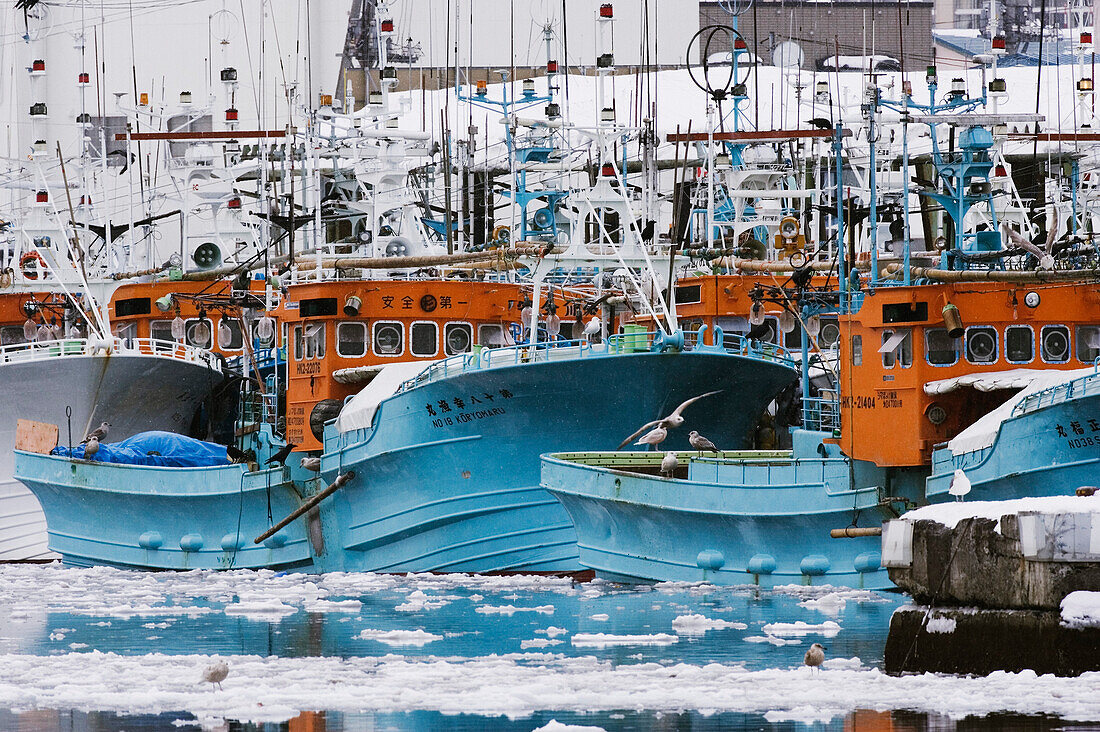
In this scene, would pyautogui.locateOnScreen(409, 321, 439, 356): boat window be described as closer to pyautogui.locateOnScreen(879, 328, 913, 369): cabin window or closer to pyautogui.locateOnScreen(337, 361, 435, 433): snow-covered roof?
pyautogui.locateOnScreen(337, 361, 435, 433): snow-covered roof

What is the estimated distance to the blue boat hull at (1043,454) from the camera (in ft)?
58.3

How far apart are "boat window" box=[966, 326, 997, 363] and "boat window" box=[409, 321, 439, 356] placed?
27.9ft

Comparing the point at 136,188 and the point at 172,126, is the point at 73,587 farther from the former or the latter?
the point at 172,126

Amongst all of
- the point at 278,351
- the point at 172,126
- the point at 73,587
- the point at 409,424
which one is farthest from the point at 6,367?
the point at 172,126

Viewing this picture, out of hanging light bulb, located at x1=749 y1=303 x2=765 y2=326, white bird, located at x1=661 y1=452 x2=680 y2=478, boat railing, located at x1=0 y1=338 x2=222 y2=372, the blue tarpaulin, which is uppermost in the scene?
hanging light bulb, located at x1=749 y1=303 x2=765 y2=326

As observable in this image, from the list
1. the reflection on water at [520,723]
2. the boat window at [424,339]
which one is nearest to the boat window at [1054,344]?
the boat window at [424,339]

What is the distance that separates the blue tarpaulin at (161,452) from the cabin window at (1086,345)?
1256 cm

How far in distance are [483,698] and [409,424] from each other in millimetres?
11909

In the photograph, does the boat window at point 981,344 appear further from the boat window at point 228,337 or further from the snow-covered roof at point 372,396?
the boat window at point 228,337

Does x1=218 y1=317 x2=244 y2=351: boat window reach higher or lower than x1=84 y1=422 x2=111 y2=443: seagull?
higher

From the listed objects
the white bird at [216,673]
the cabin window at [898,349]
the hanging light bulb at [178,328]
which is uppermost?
the cabin window at [898,349]

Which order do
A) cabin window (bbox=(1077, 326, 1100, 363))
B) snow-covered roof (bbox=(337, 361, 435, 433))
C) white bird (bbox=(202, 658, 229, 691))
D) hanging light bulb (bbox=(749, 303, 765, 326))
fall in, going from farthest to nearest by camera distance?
hanging light bulb (bbox=(749, 303, 765, 326)), snow-covered roof (bbox=(337, 361, 435, 433)), cabin window (bbox=(1077, 326, 1100, 363)), white bird (bbox=(202, 658, 229, 691))

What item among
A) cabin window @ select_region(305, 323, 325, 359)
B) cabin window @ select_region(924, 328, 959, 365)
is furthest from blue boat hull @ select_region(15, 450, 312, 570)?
cabin window @ select_region(924, 328, 959, 365)

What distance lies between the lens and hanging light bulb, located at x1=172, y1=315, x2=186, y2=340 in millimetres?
30692
